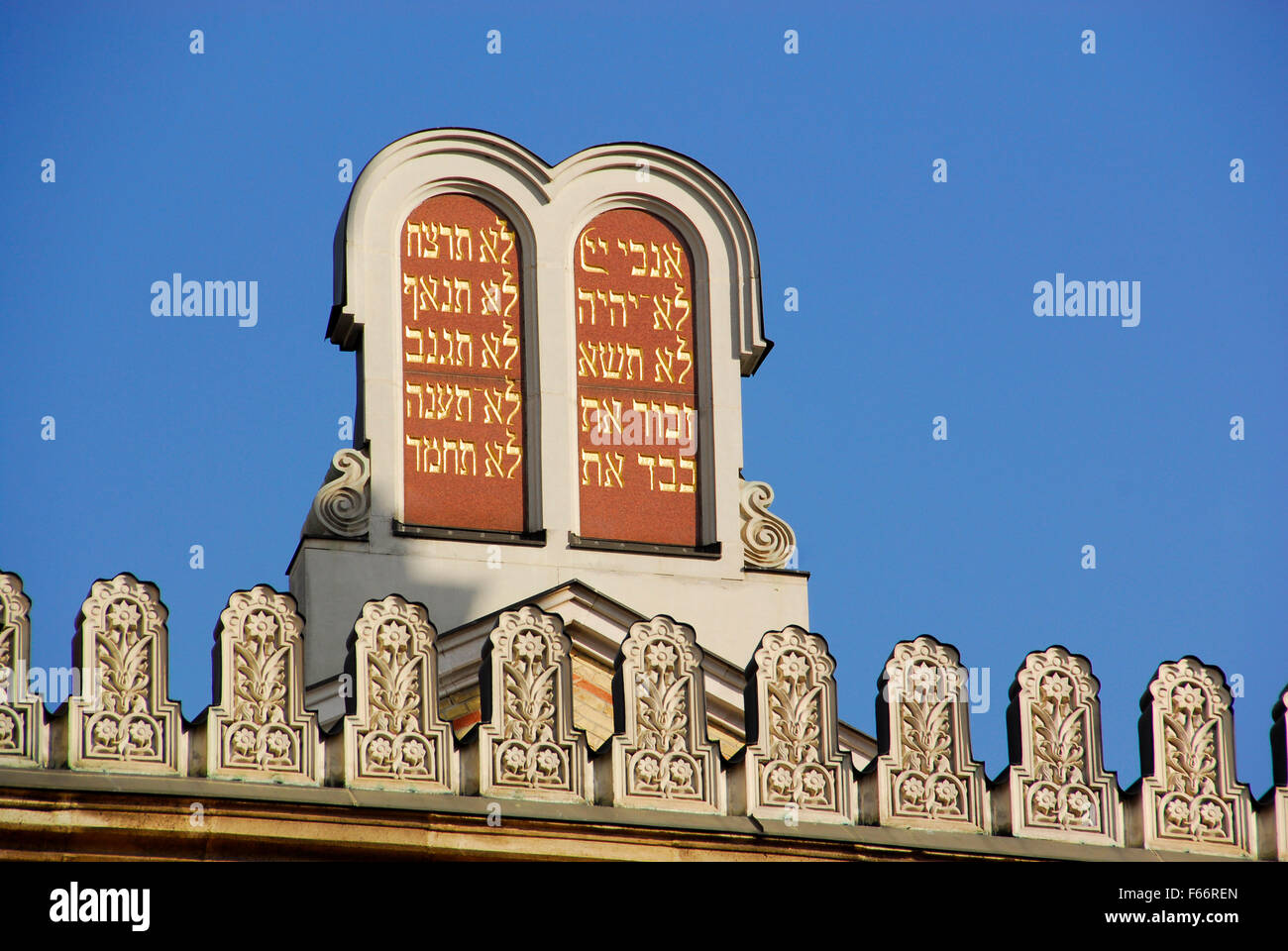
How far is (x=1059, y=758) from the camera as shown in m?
21.2

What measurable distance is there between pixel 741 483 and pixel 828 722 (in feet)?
21.7

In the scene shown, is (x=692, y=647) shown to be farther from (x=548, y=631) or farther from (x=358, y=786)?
(x=358, y=786)

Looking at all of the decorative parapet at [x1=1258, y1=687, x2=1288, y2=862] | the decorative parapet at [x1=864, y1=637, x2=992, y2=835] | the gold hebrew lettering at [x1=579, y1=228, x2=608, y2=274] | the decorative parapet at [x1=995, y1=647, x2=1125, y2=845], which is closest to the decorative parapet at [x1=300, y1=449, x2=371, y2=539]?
the gold hebrew lettering at [x1=579, y1=228, x2=608, y2=274]

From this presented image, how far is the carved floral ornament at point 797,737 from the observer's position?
20.6m

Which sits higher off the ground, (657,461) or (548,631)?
(657,461)

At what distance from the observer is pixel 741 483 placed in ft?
89.5

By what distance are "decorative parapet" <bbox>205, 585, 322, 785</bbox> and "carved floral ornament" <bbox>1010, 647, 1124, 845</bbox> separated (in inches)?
214

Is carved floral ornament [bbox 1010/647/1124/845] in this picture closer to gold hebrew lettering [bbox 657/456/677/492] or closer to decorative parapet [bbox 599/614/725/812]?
decorative parapet [bbox 599/614/725/812]

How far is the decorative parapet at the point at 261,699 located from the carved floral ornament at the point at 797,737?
338 cm

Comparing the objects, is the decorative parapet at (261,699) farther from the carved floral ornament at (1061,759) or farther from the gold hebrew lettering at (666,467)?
the gold hebrew lettering at (666,467)

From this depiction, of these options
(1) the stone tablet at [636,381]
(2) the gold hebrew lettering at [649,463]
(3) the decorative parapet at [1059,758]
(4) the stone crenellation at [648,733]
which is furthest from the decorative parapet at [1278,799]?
(2) the gold hebrew lettering at [649,463]

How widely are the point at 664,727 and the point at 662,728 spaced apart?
0.07 ft

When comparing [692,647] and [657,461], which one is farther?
[657,461]
